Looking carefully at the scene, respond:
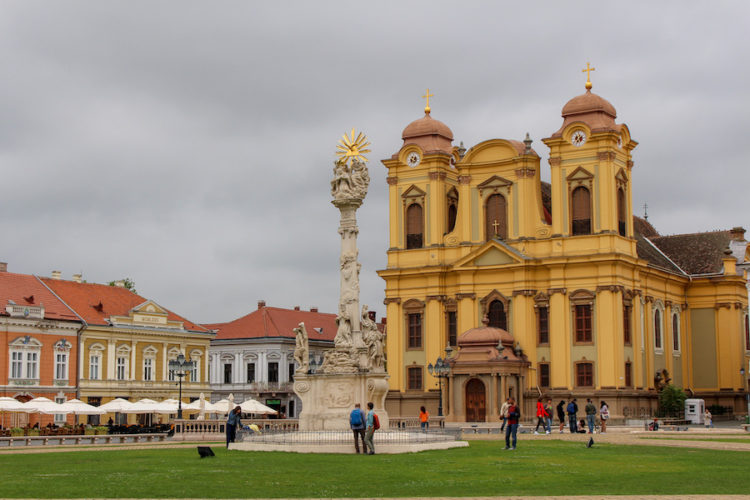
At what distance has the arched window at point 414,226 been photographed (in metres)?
68.8

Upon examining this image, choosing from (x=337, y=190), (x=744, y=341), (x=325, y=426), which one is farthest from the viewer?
(x=744, y=341)

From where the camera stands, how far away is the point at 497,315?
2586 inches

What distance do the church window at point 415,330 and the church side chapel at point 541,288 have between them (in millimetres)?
87

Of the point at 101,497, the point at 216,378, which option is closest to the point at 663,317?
the point at 216,378

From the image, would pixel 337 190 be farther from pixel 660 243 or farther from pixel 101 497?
pixel 660 243

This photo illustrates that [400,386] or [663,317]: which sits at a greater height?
[663,317]

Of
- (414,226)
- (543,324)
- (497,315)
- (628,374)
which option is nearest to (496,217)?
(414,226)

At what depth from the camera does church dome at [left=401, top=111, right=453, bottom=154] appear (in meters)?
68.6

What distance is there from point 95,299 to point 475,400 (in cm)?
2557

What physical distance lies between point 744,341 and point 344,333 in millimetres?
46725

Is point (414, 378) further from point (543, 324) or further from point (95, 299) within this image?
point (95, 299)

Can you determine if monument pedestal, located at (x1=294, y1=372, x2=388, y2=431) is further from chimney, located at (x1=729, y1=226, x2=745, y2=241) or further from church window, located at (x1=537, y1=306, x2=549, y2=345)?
chimney, located at (x1=729, y1=226, x2=745, y2=241)

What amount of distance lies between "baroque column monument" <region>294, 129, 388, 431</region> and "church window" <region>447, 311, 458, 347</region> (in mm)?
32769

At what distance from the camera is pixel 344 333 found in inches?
1320
